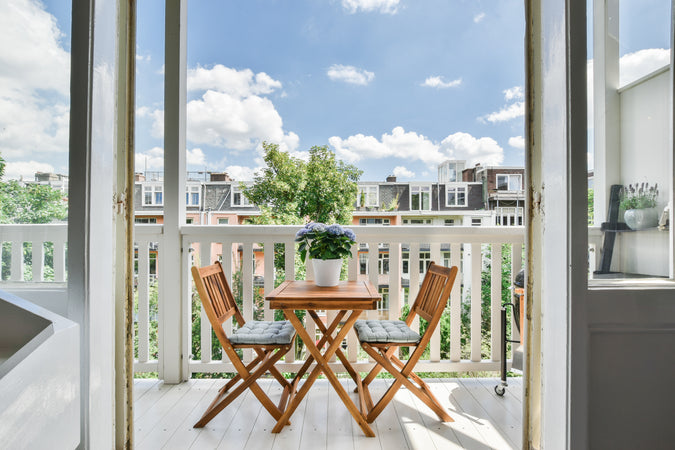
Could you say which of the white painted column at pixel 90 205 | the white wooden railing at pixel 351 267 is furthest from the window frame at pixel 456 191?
the white painted column at pixel 90 205

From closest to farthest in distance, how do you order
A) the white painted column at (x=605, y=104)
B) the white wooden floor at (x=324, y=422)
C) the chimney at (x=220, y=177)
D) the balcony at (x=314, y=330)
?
the white painted column at (x=605, y=104) < the white wooden floor at (x=324, y=422) < the balcony at (x=314, y=330) < the chimney at (x=220, y=177)

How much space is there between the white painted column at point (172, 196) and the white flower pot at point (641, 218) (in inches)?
93.6

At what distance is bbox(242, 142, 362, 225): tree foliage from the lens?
32.3ft

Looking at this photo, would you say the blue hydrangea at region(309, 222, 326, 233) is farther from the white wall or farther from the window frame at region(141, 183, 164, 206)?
the white wall

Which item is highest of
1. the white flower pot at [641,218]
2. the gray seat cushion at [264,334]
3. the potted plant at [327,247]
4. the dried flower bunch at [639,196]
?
the dried flower bunch at [639,196]

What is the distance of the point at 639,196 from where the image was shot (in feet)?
3.98

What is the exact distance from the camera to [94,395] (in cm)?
106

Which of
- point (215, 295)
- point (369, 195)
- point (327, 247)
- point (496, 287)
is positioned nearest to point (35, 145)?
point (215, 295)

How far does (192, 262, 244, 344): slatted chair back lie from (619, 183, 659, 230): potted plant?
5.88 ft

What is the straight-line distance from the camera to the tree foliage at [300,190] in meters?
9.85

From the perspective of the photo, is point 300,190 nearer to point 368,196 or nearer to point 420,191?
point 368,196

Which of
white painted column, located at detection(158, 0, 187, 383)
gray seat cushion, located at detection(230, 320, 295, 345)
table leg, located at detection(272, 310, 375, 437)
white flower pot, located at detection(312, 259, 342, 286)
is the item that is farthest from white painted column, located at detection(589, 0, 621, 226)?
white painted column, located at detection(158, 0, 187, 383)

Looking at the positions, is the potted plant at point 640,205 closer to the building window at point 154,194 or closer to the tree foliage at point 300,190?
the building window at point 154,194

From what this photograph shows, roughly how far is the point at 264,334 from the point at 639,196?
176cm
